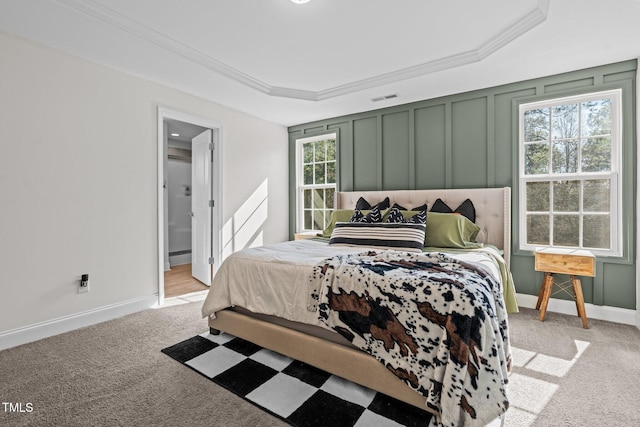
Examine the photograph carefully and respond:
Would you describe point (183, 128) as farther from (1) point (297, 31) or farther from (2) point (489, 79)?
(2) point (489, 79)

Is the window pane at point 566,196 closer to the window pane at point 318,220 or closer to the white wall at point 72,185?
the window pane at point 318,220

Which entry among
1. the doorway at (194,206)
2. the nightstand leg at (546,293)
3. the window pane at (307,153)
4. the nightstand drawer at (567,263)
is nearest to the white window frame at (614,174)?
the nightstand drawer at (567,263)

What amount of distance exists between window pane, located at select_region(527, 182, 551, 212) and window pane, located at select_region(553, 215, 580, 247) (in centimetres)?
16

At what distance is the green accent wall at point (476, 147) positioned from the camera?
280 centimetres

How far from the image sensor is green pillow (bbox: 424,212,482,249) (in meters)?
2.86

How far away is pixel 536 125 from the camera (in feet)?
10.7

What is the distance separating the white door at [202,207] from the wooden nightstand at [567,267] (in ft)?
12.4

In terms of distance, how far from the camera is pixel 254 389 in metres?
1.77

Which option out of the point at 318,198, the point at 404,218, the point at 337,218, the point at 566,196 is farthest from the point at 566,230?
the point at 318,198

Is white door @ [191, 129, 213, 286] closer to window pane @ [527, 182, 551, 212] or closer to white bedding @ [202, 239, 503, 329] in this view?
white bedding @ [202, 239, 503, 329]

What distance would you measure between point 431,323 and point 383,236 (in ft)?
4.60

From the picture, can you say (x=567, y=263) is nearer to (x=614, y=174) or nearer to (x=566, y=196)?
(x=566, y=196)

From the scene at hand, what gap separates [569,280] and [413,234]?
67.7 inches

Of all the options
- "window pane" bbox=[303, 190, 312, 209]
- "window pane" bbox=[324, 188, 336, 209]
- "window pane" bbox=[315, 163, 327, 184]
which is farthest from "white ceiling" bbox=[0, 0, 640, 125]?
"window pane" bbox=[303, 190, 312, 209]
